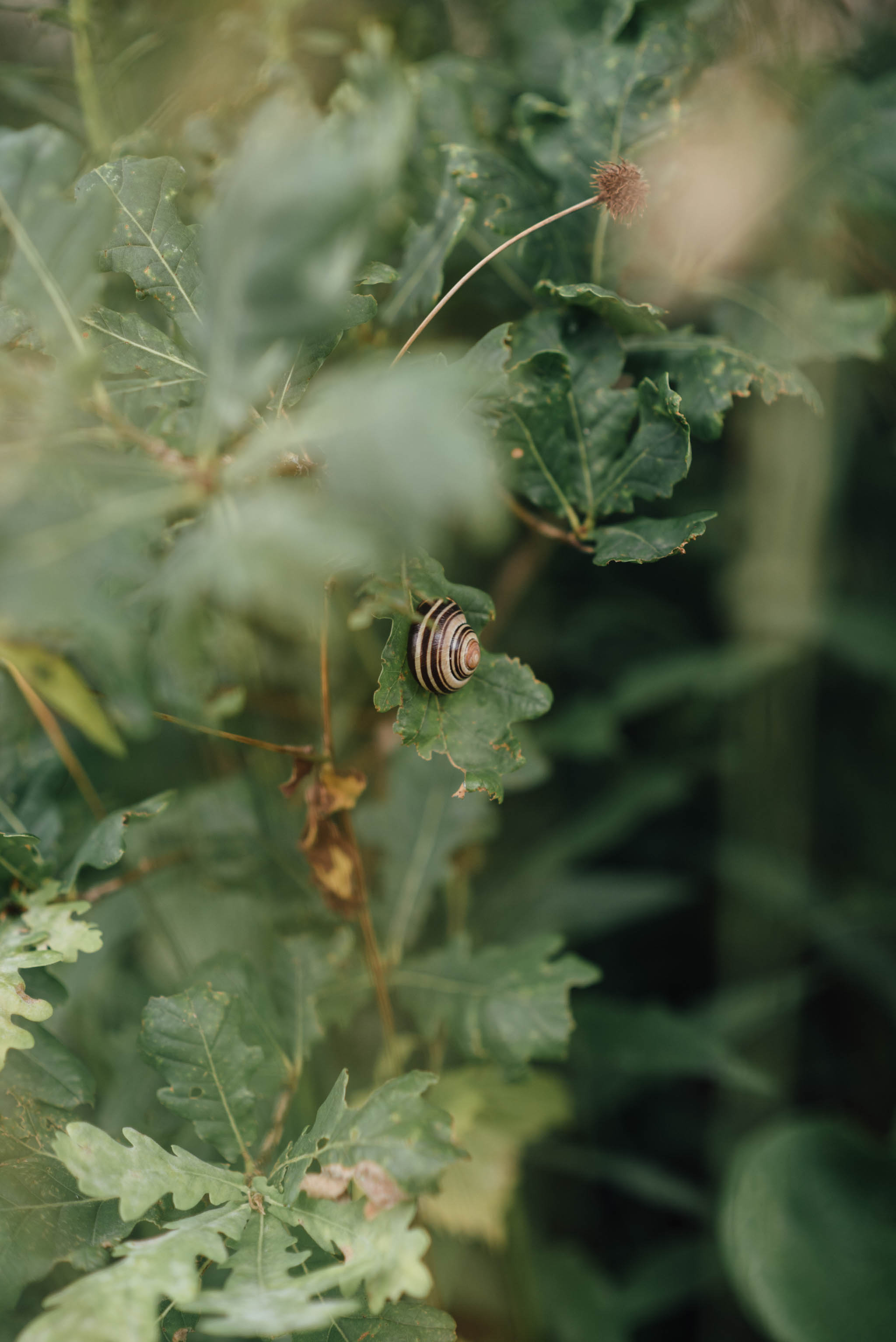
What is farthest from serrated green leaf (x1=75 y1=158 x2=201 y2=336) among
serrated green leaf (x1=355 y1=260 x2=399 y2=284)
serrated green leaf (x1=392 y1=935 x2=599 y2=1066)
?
serrated green leaf (x1=392 y1=935 x2=599 y2=1066)

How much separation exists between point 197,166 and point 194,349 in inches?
11.8

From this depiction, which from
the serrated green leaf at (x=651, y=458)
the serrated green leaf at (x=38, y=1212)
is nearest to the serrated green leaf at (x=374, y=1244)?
the serrated green leaf at (x=38, y=1212)

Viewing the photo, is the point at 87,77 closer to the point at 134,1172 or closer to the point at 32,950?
the point at 32,950

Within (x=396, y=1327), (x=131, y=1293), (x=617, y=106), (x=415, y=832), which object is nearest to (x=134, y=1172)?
(x=131, y=1293)

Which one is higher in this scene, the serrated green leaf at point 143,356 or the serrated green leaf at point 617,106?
the serrated green leaf at point 617,106

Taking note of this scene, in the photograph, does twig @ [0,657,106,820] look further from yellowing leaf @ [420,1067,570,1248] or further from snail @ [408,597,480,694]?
yellowing leaf @ [420,1067,570,1248]

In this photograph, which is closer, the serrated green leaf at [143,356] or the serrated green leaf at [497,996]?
the serrated green leaf at [143,356]

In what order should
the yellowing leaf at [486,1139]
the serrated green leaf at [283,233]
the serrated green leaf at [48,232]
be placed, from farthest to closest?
1. the yellowing leaf at [486,1139]
2. the serrated green leaf at [48,232]
3. the serrated green leaf at [283,233]

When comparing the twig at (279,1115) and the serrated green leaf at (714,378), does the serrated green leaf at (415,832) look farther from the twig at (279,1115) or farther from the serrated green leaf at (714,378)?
the serrated green leaf at (714,378)

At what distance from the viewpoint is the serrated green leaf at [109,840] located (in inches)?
21.8

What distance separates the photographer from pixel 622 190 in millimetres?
529

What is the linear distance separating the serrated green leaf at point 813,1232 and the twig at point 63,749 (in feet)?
2.74

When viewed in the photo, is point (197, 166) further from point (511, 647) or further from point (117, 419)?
point (511, 647)

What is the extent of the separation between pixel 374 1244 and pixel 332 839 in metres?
0.26
